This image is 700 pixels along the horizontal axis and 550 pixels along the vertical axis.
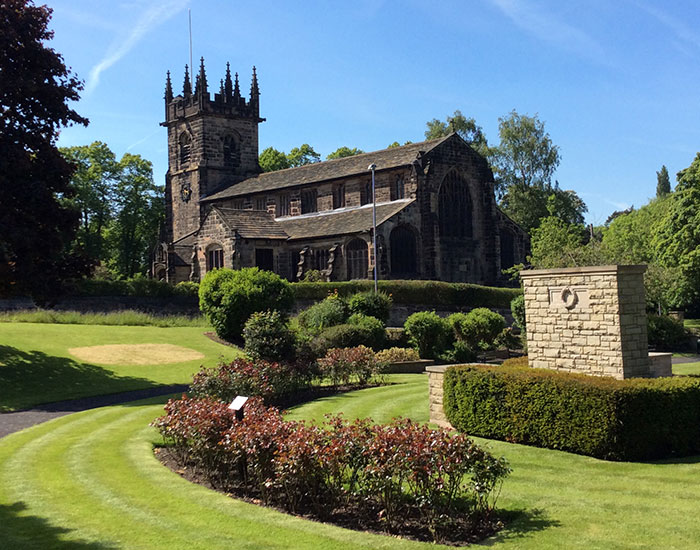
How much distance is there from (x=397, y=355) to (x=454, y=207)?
2414 cm

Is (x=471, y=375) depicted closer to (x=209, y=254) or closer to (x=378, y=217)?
(x=378, y=217)

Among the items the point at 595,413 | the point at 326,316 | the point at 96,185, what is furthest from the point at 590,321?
the point at 96,185

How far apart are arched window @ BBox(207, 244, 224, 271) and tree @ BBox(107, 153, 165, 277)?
96.8 feet

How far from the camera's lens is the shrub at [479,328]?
113 feet

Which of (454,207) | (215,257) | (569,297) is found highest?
(454,207)

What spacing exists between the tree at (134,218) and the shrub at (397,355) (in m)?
53.3

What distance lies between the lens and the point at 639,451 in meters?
12.7

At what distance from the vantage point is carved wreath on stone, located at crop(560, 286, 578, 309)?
1526 centimetres

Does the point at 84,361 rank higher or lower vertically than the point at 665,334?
higher

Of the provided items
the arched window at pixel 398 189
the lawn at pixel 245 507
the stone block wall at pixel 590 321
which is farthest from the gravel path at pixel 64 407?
the arched window at pixel 398 189

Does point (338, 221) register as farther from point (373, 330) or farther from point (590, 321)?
point (590, 321)

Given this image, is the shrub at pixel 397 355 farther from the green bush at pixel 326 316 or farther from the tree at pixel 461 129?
the tree at pixel 461 129

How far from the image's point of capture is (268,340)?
24656 millimetres

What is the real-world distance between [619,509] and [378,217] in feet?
126
